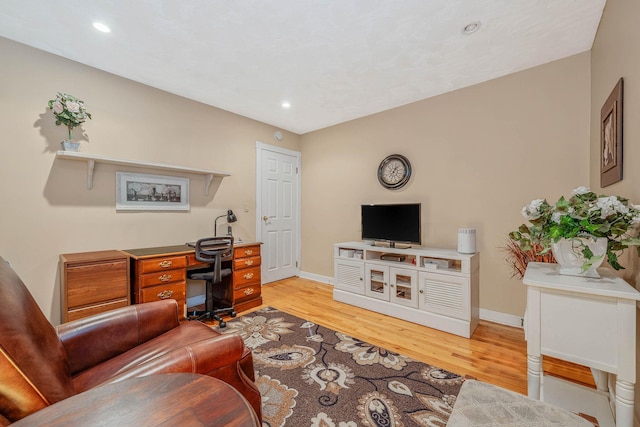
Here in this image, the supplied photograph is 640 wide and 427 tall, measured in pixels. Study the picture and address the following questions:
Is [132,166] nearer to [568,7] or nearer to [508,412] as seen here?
[508,412]

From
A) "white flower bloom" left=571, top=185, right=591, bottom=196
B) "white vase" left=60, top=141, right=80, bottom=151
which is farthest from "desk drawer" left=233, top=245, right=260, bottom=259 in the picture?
"white flower bloom" left=571, top=185, right=591, bottom=196

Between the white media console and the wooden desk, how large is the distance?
1.14 m

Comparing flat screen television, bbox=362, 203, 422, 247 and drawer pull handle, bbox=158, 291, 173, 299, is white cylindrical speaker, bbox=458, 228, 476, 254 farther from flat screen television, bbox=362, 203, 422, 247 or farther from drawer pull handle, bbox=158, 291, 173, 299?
drawer pull handle, bbox=158, 291, 173, 299

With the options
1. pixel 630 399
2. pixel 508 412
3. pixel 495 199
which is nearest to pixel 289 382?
pixel 508 412

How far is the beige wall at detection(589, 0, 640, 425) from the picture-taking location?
1339 millimetres

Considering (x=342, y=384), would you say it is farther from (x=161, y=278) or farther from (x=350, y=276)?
(x=161, y=278)

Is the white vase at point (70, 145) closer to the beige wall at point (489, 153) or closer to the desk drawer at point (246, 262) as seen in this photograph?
the desk drawer at point (246, 262)

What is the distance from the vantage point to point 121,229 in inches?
110

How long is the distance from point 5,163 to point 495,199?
15.0 feet

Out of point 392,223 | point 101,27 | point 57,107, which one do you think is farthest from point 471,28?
point 57,107

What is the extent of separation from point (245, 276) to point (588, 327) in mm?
2971

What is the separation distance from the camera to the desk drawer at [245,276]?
124 inches

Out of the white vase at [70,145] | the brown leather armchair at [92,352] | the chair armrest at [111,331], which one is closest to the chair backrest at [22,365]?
the brown leather armchair at [92,352]

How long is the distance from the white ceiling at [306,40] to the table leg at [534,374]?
2245 millimetres
